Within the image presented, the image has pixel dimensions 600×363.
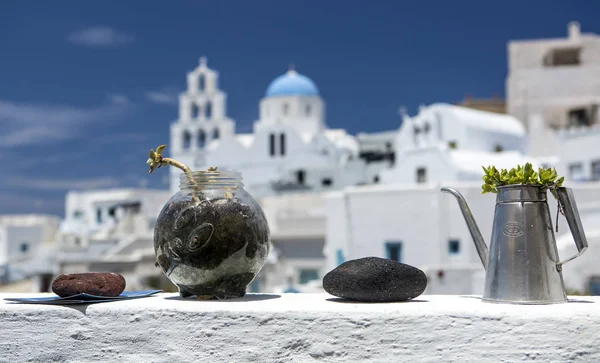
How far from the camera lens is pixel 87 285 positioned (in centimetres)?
288

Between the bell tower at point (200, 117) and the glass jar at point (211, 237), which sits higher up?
the bell tower at point (200, 117)

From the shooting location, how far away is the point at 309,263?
24.8 m

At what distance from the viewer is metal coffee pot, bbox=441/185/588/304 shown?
2.55 metres

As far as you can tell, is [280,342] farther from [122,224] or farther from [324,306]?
[122,224]

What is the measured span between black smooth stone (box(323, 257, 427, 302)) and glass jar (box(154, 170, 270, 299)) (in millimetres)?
336

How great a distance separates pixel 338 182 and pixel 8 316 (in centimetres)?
3144

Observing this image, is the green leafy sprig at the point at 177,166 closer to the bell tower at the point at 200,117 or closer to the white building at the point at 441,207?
the white building at the point at 441,207

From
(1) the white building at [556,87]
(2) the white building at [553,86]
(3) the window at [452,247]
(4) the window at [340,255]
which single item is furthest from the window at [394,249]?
(1) the white building at [556,87]

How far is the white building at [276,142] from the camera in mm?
34781

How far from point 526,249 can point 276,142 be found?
35.1 metres

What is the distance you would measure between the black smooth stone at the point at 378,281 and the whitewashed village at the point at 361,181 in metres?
11.0

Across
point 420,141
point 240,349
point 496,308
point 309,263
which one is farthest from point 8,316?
point 420,141

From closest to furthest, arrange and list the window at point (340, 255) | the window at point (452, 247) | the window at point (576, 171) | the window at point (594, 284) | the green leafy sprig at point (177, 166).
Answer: the green leafy sprig at point (177, 166) < the window at point (594, 284) < the window at point (452, 247) < the window at point (340, 255) < the window at point (576, 171)

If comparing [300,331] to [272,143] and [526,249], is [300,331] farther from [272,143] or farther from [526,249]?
[272,143]
